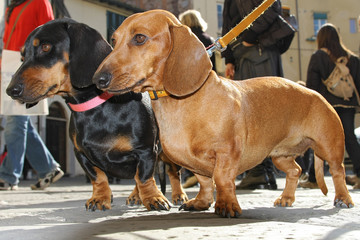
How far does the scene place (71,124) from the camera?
3.33 meters

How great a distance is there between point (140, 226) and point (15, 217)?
98 centimetres

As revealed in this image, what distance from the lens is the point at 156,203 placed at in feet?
9.93

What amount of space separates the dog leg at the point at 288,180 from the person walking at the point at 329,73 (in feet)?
7.87

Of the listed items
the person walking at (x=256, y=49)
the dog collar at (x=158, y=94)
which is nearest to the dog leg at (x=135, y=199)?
the dog collar at (x=158, y=94)

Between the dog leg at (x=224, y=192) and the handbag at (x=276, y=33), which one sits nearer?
the dog leg at (x=224, y=192)

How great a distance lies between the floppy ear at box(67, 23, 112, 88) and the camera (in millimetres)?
3039

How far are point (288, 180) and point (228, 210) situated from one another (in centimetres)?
100

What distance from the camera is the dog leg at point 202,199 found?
2.95 m

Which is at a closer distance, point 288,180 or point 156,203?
point 156,203

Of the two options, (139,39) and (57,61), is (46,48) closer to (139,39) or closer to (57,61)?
(57,61)

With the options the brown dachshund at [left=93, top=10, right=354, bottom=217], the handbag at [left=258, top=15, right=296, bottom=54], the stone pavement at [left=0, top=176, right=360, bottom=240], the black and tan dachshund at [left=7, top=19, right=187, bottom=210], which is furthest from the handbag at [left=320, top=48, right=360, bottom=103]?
the black and tan dachshund at [left=7, top=19, right=187, bottom=210]

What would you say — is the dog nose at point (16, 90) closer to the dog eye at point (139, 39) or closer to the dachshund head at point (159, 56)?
the dachshund head at point (159, 56)

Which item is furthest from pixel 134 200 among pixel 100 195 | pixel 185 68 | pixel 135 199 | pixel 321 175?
pixel 185 68

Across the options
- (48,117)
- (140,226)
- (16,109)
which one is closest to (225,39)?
(140,226)
